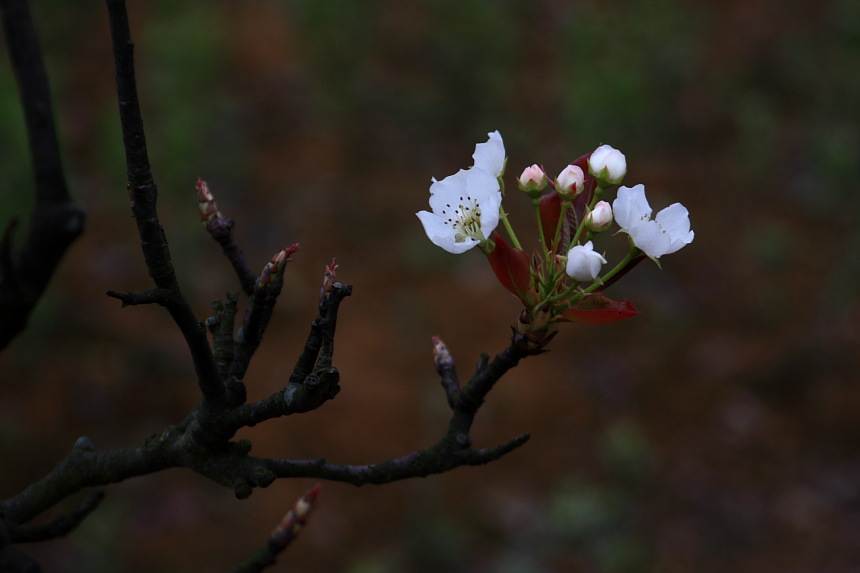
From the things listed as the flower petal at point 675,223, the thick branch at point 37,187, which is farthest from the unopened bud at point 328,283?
the flower petal at point 675,223

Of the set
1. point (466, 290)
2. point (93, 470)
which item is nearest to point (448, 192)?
point (93, 470)

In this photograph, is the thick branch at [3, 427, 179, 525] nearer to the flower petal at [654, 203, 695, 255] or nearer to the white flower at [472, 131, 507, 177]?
the white flower at [472, 131, 507, 177]

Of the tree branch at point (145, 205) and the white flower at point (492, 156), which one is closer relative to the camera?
the tree branch at point (145, 205)

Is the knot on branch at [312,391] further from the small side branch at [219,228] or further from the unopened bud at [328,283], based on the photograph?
the small side branch at [219,228]

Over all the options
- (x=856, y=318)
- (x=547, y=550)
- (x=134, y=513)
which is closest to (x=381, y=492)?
(x=547, y=550)

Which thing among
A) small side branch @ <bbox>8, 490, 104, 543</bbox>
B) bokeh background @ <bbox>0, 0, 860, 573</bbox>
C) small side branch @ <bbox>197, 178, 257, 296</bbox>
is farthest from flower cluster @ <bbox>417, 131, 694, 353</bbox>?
bokeh background @ <bbox>0, 0, 860, 573</bbox>

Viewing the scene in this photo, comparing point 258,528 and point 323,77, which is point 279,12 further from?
point 258,528

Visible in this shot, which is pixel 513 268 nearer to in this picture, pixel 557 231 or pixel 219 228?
pixel 557 231
